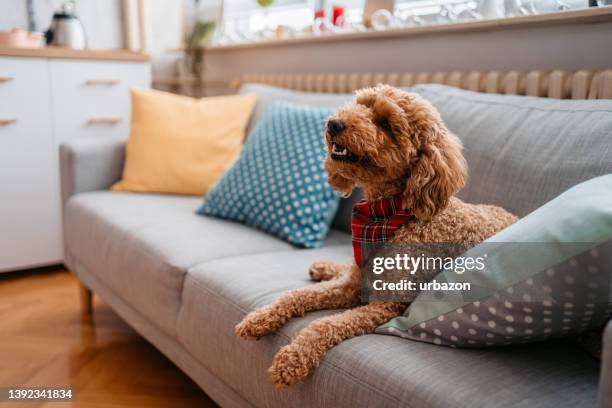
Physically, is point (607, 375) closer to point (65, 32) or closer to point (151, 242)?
point (151, 242)

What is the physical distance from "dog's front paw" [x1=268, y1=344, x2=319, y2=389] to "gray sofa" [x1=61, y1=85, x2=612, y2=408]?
4 centimetres

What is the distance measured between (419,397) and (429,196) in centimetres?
36

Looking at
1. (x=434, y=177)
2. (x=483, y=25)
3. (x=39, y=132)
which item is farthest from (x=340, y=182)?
(x=39, y=132)

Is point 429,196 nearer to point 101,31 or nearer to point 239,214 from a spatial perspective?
point 239,214

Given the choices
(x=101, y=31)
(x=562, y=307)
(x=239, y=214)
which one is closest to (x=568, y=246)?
(x=562, y=307)

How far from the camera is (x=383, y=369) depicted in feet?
3.09

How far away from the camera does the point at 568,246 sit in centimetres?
84

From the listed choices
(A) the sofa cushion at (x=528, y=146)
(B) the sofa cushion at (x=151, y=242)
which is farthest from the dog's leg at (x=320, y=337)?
(B) the sofa cushion at (x=151, y=242)

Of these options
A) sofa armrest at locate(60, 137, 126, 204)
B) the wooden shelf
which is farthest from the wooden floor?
the wooden shelf

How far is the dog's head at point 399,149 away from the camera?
41.1 inches

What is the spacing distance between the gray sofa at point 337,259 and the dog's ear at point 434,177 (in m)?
0.25

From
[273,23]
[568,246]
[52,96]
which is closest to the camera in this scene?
[568,246]

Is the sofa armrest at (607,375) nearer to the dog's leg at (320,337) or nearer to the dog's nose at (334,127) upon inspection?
the dog's leg at (320,337)

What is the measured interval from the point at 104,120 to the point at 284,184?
1528mm
